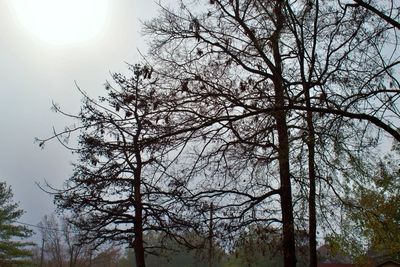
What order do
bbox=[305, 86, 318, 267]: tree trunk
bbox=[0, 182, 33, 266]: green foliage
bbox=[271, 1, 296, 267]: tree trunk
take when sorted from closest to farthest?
bbox=[271, 1, 296, 267]: tree trunk, bbox=[305, 86, 318, 267]: tree trunk, bbox=[0, 182, 33, 266]: green foliage

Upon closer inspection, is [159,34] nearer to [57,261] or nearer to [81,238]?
[81,238]

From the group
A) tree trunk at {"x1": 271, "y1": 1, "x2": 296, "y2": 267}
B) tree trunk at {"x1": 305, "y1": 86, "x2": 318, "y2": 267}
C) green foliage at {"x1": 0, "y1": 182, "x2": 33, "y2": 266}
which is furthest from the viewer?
green foliage at {"x1": 0, "y1": 182, "x2": 33, "y2": 266}

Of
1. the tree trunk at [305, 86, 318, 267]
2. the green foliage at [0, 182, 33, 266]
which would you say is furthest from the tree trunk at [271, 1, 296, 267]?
the green foliage at [0, 182, 33, 266]

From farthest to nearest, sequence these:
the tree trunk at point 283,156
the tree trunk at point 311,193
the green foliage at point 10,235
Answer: the green foliage at point 10,235
the tree trunk at point 311,193
the tree trunk at point 283,156

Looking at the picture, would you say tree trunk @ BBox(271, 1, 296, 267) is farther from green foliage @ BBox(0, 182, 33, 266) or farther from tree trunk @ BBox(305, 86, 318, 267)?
green foliage @ BBox(0, 182, 33, 266)

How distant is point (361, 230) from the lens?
28.2 feet

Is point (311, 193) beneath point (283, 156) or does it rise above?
beneath

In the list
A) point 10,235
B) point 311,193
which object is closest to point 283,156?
point 311,193

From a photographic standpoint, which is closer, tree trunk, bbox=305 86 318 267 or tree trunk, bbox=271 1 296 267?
tree trunk, bbox=271 1 296 267

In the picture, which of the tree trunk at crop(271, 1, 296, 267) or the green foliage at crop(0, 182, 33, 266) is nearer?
the tree trunk at crop(271, 1, 296, 267)

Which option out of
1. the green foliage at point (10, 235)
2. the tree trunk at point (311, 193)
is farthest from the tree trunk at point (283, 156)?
the green foliage at point (10, 235)

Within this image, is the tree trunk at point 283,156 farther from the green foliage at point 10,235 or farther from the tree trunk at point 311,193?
the green foliage at point 10,235

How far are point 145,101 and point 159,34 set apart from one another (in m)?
2.70

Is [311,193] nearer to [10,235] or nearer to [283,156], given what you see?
[283,156]
